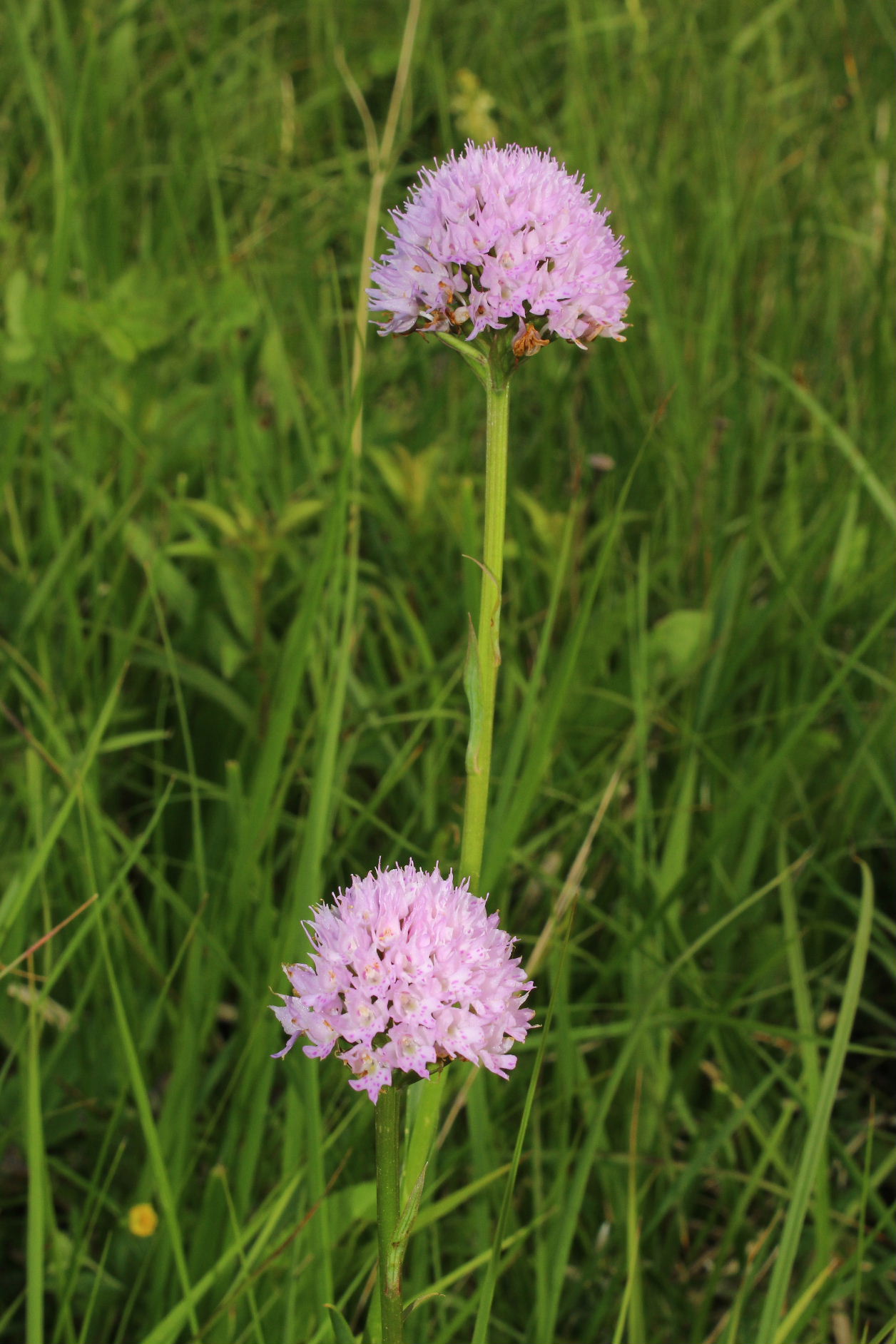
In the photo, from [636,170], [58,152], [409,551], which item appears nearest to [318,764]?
[409,551]

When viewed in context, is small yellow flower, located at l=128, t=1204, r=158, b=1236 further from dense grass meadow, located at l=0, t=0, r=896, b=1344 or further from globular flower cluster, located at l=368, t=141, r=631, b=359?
globular flower cluster, located at l=368, t=141, r=631, b=359

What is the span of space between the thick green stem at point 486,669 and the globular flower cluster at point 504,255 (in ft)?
0.36

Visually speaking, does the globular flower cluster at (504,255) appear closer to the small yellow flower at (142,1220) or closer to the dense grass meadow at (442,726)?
the dense grass meadow at (442,726)

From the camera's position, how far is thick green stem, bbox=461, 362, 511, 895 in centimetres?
99

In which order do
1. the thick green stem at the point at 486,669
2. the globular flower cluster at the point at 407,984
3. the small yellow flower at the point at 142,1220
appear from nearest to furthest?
the globular flower cluster at the point at 407,984 → the thick green stem at the point at 486,669 → the small yellow flower at the point at 142,1220

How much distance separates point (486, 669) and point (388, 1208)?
0.42 m

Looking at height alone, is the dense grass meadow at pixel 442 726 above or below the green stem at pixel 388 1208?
above

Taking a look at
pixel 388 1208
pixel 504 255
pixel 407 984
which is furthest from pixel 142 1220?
pixel 504 255

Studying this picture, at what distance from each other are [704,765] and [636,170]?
2096 mm

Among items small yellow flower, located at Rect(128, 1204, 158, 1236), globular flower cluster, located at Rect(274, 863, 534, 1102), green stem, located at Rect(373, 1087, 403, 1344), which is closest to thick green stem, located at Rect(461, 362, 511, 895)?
globular flower cluster, located at Rect(274, 863, 534, 1102)

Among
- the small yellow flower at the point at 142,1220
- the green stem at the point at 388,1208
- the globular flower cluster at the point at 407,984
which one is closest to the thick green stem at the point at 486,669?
the globular flower cluster at the point at 407,984

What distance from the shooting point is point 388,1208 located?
3.03 feet

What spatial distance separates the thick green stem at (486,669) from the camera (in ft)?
3.24

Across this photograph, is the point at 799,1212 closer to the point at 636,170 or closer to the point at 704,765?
the point at 704,765
